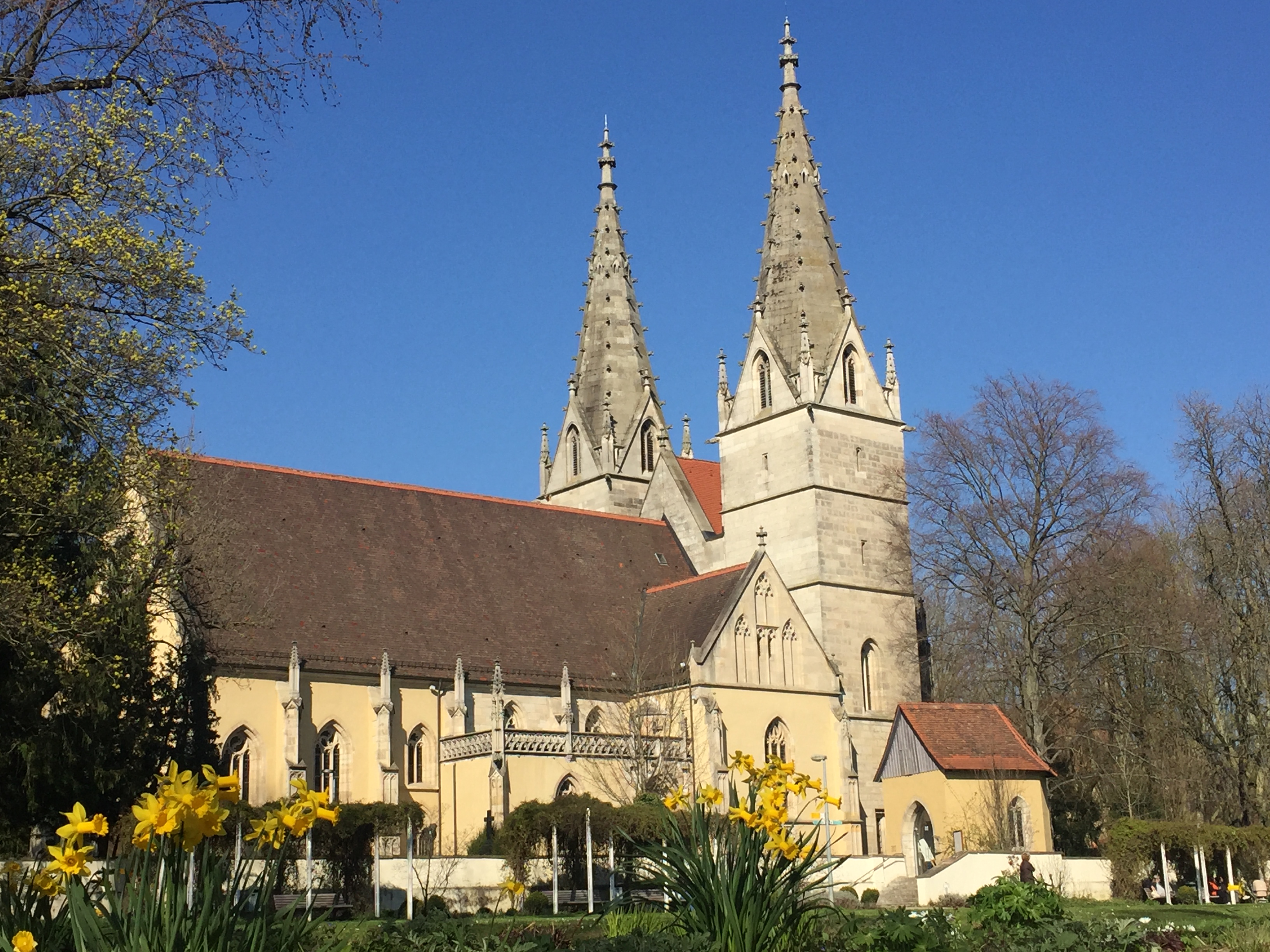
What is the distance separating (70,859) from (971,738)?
3430 centimetres

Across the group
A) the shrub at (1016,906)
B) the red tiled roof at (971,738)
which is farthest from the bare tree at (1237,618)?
the shrub at (1016,906)

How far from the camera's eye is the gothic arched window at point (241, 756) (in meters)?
35.7

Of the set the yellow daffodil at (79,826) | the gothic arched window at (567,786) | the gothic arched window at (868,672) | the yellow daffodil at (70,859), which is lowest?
the yellow daffodil at (70,859)

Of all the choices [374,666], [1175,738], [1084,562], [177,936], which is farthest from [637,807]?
[177,936]

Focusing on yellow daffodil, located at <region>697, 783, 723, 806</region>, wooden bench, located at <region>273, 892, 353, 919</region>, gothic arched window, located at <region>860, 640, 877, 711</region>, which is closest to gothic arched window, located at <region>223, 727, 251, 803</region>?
wooden bench, located at <region>273, 892, 353, 919</region>

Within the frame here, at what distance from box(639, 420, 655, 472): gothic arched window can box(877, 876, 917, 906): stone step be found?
84.4 feet

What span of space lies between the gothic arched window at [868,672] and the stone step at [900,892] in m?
12.4

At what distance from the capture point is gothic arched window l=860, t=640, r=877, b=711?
45.7m

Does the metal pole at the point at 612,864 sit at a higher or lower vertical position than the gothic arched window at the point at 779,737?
lower

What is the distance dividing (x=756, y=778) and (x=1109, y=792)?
39818mm

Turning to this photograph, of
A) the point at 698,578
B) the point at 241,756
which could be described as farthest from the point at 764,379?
the point at 241,756

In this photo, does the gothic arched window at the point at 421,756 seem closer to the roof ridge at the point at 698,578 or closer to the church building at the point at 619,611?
the church building at the point at 619,611

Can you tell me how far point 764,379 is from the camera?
49094mm

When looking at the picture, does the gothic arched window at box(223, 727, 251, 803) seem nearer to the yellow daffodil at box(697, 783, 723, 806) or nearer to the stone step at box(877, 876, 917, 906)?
the stone step at box(877, 876, 917, 906)
